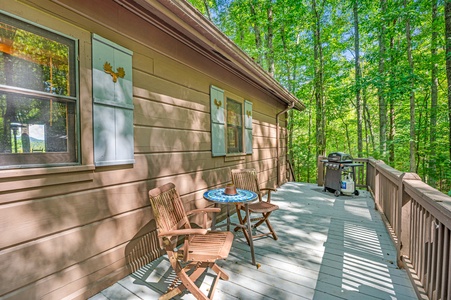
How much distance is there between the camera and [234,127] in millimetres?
4160

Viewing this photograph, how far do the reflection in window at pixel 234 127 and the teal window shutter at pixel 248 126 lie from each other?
0.13 meters

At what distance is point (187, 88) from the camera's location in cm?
284

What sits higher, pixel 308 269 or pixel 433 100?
pixel 433 100

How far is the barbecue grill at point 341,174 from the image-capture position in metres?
4.96

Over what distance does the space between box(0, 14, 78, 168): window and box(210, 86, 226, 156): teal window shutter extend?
195 centimetres

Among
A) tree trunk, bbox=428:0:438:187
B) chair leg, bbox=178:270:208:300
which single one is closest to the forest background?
tree trunk, bbox=428:0:438:187

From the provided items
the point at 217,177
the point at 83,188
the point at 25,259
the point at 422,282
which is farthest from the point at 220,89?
the point at 422,282

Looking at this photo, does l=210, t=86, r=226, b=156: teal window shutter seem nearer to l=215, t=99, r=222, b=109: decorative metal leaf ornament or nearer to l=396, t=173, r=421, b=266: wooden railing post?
l=215, t=99, r=222, b=109: decorative metal leaf ornament

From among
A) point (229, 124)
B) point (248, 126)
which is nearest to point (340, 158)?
point (248, 126)

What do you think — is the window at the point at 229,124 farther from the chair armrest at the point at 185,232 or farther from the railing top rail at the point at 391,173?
the railing top rail at the point at 391,173

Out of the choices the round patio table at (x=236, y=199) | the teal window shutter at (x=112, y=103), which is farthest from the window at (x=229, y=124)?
the teal window shutter at (x=112, y=103)

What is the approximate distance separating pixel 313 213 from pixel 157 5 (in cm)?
393

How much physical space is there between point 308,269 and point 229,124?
264 cm

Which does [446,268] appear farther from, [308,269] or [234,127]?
[234,127]
